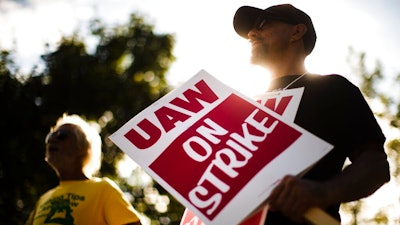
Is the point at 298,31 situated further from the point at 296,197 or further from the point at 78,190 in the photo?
the point at 78,190

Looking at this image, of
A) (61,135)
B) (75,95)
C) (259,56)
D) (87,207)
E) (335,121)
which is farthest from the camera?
(75,95)

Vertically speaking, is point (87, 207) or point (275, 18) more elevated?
point (275, 18)

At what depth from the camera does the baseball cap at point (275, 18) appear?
1.94 m

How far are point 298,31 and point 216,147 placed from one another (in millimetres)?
936

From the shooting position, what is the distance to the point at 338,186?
3.71ft

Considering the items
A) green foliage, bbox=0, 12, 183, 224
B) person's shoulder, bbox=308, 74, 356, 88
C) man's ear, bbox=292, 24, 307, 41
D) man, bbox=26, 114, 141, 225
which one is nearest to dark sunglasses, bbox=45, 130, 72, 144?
man, bbox=26, 114, 141, 225

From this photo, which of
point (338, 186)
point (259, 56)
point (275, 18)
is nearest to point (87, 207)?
point (259, 56)

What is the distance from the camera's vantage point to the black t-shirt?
1359mm

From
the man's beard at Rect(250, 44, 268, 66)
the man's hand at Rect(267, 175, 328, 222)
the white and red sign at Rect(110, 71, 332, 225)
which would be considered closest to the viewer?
the man's hand at Rect(267, 175, 328, 222)

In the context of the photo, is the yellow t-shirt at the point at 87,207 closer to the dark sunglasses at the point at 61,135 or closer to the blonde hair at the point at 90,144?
the blonde hair at the point at 90,144

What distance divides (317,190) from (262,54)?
96 centimetres

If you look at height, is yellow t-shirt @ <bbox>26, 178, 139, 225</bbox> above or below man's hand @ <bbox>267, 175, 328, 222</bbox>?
below

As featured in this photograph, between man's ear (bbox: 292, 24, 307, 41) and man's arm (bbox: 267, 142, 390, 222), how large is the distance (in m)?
0.78

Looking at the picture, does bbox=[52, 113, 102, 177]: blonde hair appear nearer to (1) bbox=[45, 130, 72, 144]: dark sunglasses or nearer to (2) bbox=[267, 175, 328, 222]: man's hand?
(1) bbox=[45, 130, 72, 144]: dark sunglasses
